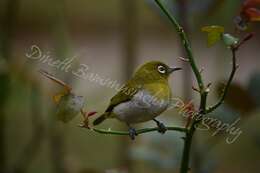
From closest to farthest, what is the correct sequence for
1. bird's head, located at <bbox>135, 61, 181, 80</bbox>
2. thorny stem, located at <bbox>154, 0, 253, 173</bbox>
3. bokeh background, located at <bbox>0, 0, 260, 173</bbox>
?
1. thorny stem, located at <bbox>154, 0, 253, 173</bbox>
2. bird's head, located at <bbox>135, 61, 181, 80</bbox>
3. bokeh background, located at <bbox>0, 0, 260, 173</bbox>

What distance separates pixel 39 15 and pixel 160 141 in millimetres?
1411

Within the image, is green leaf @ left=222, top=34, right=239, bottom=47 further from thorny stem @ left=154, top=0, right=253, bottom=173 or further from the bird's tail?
the bird's tail

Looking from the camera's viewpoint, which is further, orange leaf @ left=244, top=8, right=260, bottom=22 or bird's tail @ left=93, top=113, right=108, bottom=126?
bird's tail @ left=93, top=113, right=108, bottom=126

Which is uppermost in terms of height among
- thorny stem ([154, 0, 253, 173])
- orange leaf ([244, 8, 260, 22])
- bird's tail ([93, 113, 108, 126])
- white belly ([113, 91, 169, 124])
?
orange leaf ([244, 8, 260, 22])

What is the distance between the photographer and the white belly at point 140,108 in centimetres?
57

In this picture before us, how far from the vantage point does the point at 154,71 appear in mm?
615

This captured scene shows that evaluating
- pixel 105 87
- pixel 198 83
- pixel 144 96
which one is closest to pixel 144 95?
pixel 144 96

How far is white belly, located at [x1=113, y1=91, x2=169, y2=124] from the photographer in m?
0.57

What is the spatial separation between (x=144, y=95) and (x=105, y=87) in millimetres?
779

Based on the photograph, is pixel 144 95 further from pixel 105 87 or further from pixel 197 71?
pixel 105 87

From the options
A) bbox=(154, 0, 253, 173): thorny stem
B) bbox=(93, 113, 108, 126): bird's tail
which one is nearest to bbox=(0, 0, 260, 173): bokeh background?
bbox=(93, 113, 108, 126): bird's tail

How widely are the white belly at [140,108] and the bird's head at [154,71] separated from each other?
0.02 m

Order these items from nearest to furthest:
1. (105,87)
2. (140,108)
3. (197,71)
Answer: (197,71) < (140,108) < (105,87)

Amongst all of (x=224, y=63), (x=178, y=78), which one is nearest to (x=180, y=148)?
(x=224, y=63)
